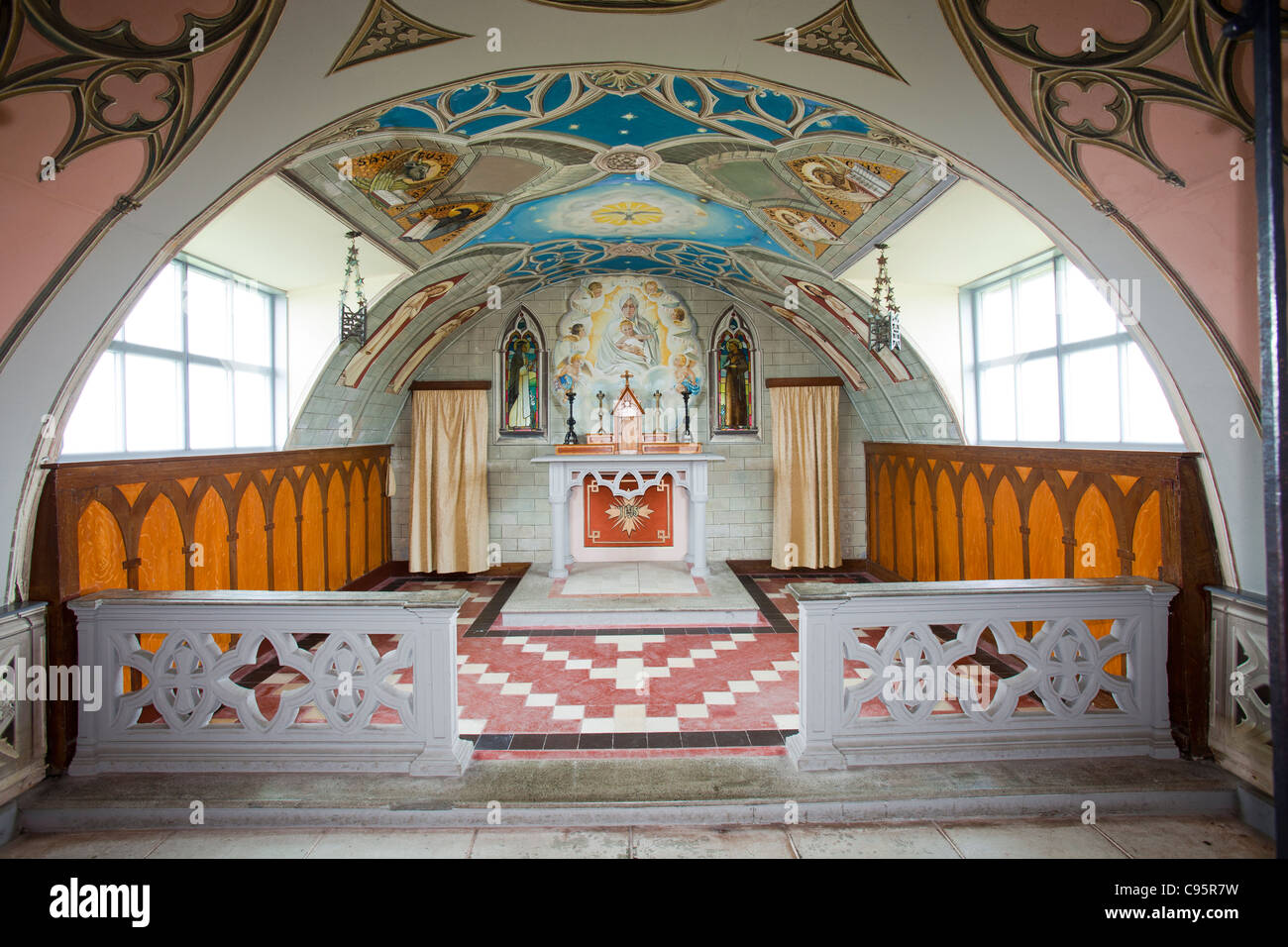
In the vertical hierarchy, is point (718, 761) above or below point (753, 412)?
below

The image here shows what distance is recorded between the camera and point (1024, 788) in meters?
3.55

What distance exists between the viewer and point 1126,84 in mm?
2922

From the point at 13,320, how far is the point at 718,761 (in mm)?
4369

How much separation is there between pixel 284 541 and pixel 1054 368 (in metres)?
7.81

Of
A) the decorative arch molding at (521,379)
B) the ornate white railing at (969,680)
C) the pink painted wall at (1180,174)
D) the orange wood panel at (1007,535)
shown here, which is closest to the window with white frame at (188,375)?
the decorative arch molding at (521,379)

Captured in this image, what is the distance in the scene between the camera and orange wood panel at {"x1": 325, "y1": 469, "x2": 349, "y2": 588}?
8.25m

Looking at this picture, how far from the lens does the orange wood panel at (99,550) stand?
430 centimetres

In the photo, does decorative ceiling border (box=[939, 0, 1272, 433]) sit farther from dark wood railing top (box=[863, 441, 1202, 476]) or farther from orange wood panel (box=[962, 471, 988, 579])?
orange wood panel (box=[962, 471, 988, 579])

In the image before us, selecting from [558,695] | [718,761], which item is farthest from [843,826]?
[558,695]

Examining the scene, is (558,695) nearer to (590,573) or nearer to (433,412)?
(590,573)

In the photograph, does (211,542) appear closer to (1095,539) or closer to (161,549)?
(161,549)

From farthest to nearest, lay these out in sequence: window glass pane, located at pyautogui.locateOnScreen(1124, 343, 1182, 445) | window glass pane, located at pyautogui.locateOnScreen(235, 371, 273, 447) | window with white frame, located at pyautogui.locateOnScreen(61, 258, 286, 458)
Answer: window glass pane, located at pyautogui.locateOnScreen(235, 371, 273, 447) < window with white frame, located at pyautogui.locateOnScreen(61, 258, 286, 458) < window glass pane, located at pyautogui.locateOnScreen(1124, 343, 1182, 445)

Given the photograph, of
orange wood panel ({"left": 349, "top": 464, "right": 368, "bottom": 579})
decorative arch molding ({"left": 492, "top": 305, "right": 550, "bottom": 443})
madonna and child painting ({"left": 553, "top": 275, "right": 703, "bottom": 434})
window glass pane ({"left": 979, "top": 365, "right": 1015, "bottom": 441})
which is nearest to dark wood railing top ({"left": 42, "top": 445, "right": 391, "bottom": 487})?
orange wood panel ({"left": 349, "top": 464, "right": 368, "bottom": 579})

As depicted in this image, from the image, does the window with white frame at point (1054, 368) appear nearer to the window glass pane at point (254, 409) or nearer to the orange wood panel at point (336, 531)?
the window glass pane at point (254, 409)
